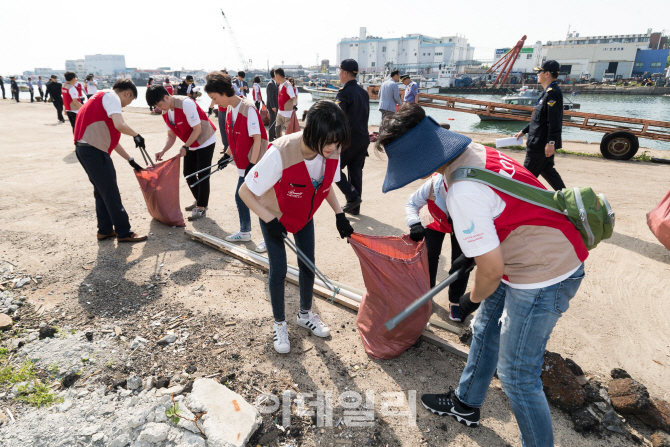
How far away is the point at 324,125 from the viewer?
1.81m

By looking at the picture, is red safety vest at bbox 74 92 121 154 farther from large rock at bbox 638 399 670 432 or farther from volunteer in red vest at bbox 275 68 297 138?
large rock at bbox 638 399 670 432

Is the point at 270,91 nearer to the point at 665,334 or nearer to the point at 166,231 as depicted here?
the point at 166,231

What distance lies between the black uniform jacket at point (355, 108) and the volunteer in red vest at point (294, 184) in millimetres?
2305

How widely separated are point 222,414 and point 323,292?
1370 mm

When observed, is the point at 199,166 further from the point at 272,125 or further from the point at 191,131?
the point at 272,125

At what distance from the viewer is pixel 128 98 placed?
388 cm

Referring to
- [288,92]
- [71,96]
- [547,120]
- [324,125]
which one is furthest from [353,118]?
[71,96]

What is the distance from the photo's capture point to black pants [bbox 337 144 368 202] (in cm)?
449

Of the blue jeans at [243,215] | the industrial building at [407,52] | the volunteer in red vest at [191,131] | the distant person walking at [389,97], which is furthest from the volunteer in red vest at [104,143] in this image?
the industrial building at [407,52]

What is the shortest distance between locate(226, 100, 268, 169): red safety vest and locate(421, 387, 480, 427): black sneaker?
8.73 ft

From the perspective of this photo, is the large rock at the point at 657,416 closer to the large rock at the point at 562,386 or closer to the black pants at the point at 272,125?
the large rock at the point at 562,386

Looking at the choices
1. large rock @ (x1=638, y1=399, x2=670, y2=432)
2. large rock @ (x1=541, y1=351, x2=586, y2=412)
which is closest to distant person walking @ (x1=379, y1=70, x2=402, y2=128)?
large rock @ (x1=541, y1=351, x2=586, y2=412)

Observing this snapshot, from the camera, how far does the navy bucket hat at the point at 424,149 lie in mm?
1375

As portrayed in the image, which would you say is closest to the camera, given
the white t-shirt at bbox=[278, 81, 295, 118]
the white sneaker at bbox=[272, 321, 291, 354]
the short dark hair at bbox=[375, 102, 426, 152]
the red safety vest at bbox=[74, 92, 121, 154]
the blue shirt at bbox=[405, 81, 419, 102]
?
the short dark hair at bbox=[375, 102, 426, 152]
